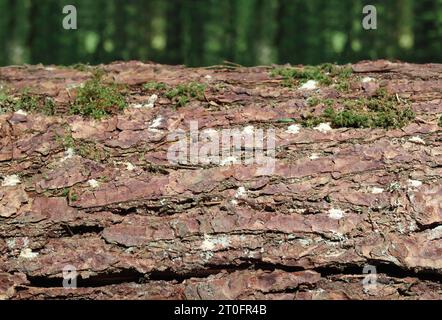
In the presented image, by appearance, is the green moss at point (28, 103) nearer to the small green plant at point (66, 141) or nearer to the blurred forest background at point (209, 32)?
the small green plant at point (66, 141)

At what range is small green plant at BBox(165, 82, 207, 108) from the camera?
95.7 inches

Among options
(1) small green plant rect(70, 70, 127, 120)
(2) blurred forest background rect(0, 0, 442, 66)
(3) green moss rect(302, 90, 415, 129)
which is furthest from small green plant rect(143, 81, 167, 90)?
(2) blurred forest background rect(0, 0, 442, 66)

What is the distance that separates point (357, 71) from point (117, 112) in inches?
45.0

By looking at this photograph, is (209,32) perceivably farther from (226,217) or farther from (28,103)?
(226,217)

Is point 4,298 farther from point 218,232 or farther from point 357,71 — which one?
point 357,71

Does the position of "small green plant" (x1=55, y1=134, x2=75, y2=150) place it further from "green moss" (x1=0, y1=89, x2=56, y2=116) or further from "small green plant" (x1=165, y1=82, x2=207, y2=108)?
"small green plant" (x1=165, y1=82, x2=207, y2=108)

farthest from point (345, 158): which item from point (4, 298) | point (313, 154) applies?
point (4, 298)

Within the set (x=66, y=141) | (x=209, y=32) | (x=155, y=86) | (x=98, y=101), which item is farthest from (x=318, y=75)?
(x=209, y=32)

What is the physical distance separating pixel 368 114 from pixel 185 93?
0.82 meters

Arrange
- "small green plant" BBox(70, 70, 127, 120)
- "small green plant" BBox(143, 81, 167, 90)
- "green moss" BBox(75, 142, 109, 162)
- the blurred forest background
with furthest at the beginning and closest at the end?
the blurred forest background
"small green plant" BBox(143, 81, 167, 90)
"small green plant" BBox(70, 70, 127, 120)
"green moss" BBox(75, 142, 109, 162)

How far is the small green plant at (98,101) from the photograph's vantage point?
239cm

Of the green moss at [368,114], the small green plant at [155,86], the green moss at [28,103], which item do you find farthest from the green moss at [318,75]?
the green moss at [28,103]

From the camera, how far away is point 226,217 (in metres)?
2.05

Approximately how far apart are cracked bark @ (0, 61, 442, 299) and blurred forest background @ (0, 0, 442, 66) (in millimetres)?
2181
